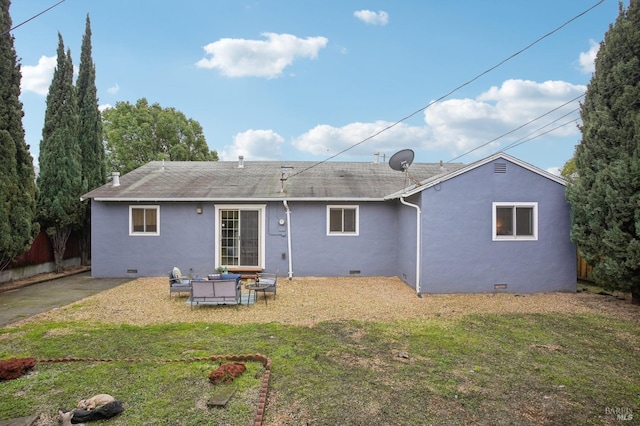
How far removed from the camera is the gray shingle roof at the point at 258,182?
1180 cm

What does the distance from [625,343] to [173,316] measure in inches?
314

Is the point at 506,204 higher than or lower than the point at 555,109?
lower

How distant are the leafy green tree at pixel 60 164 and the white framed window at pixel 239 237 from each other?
219 inches

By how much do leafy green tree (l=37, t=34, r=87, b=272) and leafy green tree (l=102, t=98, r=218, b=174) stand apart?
469 inches

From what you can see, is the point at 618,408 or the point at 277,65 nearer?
the point at 618,408

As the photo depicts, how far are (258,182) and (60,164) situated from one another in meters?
6.87

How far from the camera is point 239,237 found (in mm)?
12102

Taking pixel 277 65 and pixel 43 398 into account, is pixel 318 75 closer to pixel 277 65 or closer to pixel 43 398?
pixel 277 65

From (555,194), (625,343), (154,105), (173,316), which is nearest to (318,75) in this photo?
(555,194)

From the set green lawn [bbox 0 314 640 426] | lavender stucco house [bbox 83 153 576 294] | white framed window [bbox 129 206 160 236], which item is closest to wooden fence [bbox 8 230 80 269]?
lavender stucco house [bbox 83 153 576 294]

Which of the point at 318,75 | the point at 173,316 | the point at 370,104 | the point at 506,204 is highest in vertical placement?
the point at 318,75

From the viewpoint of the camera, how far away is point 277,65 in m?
16.6

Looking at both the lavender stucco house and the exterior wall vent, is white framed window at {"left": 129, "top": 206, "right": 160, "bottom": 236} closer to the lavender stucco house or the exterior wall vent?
the lavender stucco house

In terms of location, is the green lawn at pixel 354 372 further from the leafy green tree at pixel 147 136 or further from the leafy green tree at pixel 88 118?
the leafy green tree at pixel 147 136
